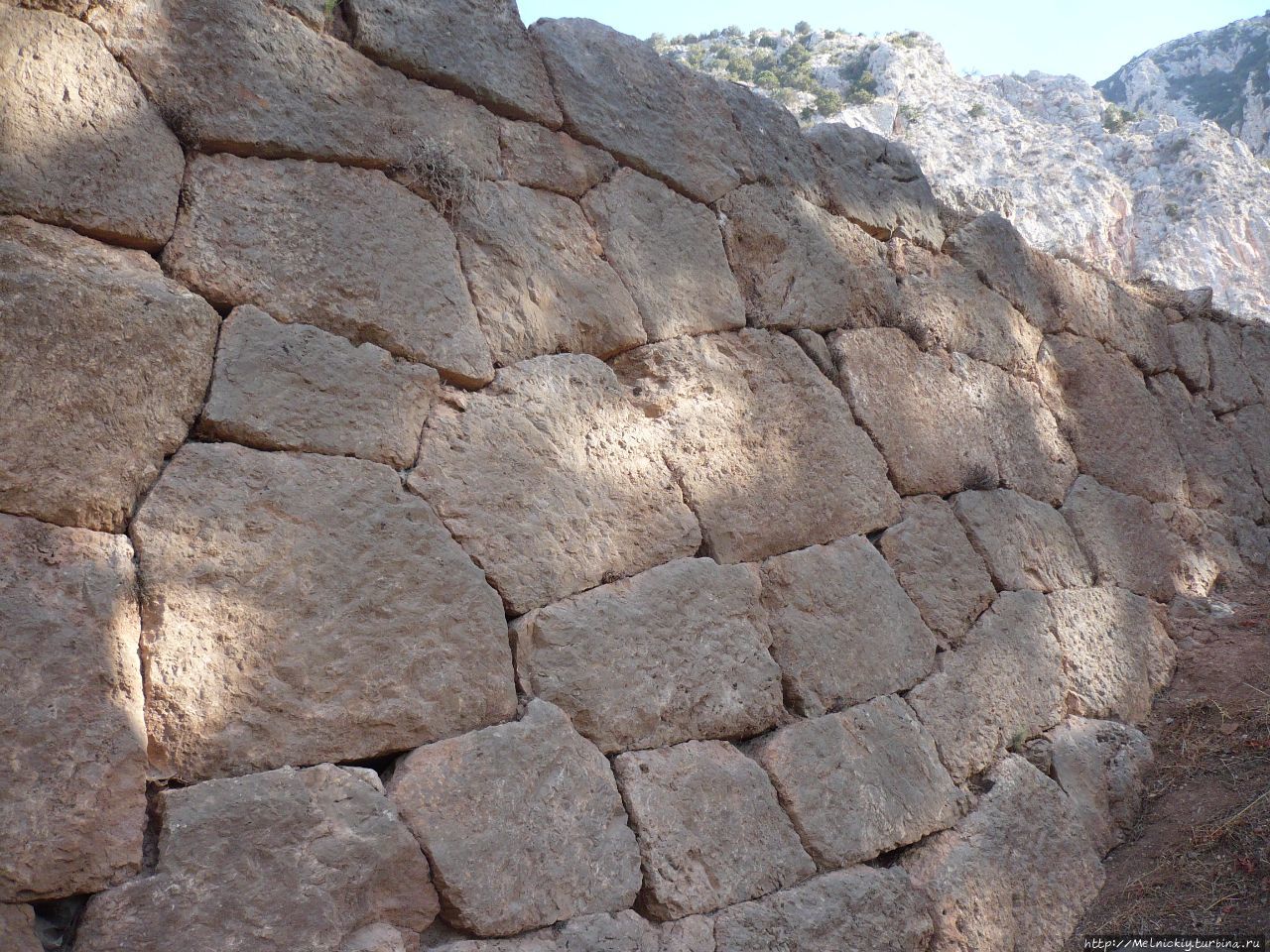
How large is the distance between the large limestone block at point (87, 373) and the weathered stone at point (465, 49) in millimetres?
1098

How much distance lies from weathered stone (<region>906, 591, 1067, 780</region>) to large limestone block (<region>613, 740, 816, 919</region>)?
85 cm

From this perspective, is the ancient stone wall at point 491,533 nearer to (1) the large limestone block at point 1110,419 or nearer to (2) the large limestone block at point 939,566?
(2) the large limestone block at point 939,566

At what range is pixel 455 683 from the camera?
2420 mm

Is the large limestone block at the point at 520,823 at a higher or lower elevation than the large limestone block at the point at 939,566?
lower

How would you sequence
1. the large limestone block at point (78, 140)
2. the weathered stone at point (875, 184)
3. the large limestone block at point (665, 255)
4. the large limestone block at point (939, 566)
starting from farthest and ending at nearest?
the weathered stone at point (875, 184), the large limestone block at point (939, 566), the large limestone block at point (665, 255), the large limestone block at point (78, 140)

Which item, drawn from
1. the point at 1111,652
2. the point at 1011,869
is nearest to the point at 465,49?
the point at 1011,869

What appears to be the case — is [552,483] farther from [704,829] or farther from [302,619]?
[704,829]

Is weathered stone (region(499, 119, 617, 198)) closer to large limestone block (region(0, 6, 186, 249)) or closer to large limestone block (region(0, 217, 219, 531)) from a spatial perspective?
large limestone block (region(0, 6, 186, 249))

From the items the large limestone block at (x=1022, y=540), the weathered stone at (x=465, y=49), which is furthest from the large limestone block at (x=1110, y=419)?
the weathered stone at (x=465, y=49)

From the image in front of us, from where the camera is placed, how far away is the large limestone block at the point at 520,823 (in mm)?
2232

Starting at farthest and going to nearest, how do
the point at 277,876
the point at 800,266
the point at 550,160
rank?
the point at 800,266 → the point at 550,160 → the point at 277,876

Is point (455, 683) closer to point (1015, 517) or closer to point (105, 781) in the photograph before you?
point (105, 781)

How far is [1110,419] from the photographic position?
17.0 feet

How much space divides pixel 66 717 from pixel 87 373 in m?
0.71
